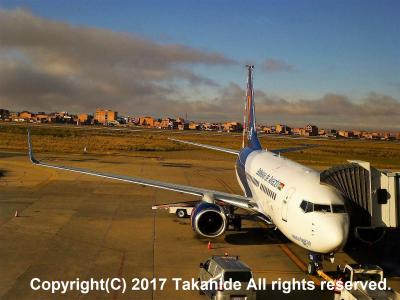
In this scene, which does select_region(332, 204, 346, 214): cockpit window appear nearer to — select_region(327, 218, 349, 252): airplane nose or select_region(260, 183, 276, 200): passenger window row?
select_region(327, 218, 349, 252): airplane nose

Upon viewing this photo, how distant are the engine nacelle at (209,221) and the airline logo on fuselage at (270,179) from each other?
2.83 meters

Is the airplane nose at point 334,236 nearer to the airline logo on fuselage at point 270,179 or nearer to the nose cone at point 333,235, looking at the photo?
the nose cone at point 333,235

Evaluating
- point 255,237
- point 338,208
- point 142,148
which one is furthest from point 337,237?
point 142,148

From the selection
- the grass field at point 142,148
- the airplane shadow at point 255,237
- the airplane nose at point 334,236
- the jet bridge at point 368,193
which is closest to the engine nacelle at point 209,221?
the airplane shadow at point 255,237

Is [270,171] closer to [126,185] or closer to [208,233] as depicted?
[208,233]

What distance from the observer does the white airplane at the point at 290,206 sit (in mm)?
15039

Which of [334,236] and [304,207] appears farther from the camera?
[304,207]

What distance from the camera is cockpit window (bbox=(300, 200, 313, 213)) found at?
15.7 meters

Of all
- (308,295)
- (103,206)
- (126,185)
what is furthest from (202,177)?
(308,295)

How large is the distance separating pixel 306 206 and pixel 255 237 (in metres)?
8.11

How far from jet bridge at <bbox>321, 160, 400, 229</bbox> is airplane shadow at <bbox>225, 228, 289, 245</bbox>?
6586mm

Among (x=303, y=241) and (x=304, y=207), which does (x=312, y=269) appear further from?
(x=304, y=207)

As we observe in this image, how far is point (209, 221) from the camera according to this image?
2155 cm

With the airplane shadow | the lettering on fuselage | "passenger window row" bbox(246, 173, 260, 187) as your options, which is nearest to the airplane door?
the lettering on fuselage
